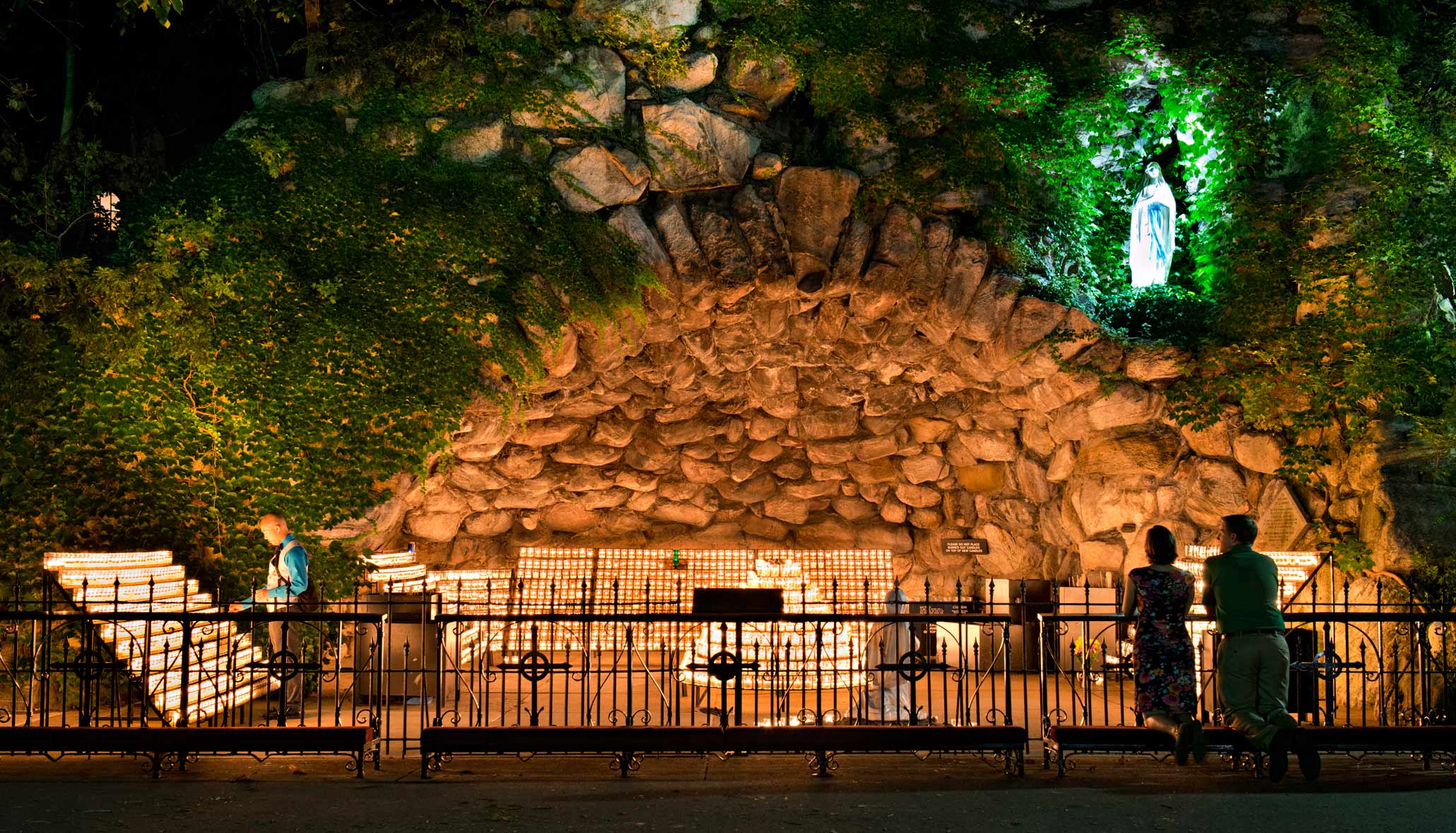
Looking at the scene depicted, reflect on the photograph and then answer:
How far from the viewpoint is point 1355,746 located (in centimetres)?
570

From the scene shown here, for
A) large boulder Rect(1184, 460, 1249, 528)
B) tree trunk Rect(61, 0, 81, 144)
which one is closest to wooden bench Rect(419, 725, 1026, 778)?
large boulder Rect(1184, 460, 1249, 528)

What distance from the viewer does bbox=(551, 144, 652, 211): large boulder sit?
961 centimetres

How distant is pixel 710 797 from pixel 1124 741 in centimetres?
229

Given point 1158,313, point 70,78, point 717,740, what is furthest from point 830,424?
point 70,78

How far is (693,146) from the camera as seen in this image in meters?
9.73

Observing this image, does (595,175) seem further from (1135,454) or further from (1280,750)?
(1280,750)

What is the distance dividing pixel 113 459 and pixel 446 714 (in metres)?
3.39

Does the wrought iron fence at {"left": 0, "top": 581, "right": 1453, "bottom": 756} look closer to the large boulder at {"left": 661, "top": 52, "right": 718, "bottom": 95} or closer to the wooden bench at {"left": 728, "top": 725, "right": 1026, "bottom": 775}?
the wooden bench at {"left": 728, "top": 725, "right": 1026, "bottom": 775}

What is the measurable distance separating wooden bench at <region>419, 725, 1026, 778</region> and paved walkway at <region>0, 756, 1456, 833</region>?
0.50 feet

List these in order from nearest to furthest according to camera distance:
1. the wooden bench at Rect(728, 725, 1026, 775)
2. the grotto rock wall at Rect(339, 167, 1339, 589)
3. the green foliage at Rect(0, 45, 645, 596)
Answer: the wooden bench at Rect(728, 725, 1026, 775) < the green foliage at Rect(0, 45, 645, 596) < the grotto rock wall at Rect(339, 167, 1339, 589)

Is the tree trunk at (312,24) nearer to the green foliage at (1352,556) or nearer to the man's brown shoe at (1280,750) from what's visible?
the man's brown shoe at (1280,750)

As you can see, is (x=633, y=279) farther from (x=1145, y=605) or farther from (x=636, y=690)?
(x=1145, y=605)

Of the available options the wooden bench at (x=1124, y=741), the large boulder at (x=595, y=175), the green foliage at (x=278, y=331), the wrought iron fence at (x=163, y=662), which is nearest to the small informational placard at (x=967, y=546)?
the green foliage at (x=278, y=331)

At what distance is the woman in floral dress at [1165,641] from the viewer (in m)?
5.47
